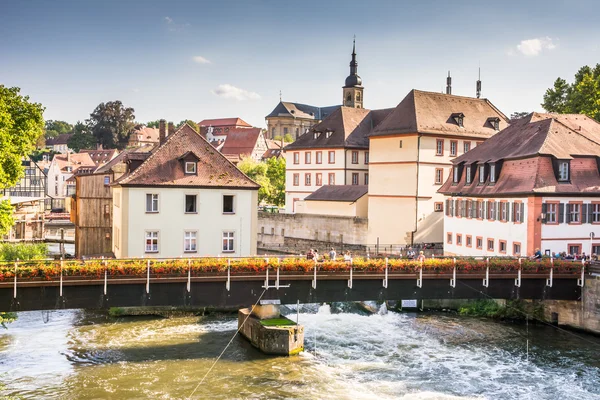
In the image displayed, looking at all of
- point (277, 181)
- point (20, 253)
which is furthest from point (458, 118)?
point (20, 253)

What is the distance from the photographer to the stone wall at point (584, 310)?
33344 mm

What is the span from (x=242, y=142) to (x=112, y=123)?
89.5 feet

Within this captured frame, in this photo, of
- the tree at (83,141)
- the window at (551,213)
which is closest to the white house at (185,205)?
the window at (551,213)

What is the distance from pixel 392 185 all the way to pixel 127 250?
24382mm

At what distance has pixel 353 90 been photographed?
9681 centimetres

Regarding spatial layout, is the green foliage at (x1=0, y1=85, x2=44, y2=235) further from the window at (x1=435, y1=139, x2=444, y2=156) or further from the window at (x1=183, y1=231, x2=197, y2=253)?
the window at (x1=435, y1=139, x2=444, y2=156)

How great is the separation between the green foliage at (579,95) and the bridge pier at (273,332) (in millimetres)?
36970

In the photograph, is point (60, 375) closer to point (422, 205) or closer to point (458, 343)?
point (458, 343)

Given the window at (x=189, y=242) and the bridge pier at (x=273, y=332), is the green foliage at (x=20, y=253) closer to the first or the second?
the window at (x=189, y=242)

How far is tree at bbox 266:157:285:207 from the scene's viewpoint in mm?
86562

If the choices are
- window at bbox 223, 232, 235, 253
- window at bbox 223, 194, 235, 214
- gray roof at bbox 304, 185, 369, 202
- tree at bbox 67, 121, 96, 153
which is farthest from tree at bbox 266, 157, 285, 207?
tree at bbox 67, 121, 96, 153

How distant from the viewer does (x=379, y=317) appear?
3925cm

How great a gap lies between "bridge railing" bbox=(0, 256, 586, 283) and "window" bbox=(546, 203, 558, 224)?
218 inches

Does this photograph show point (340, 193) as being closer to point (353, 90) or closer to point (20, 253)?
point (20, 253)
